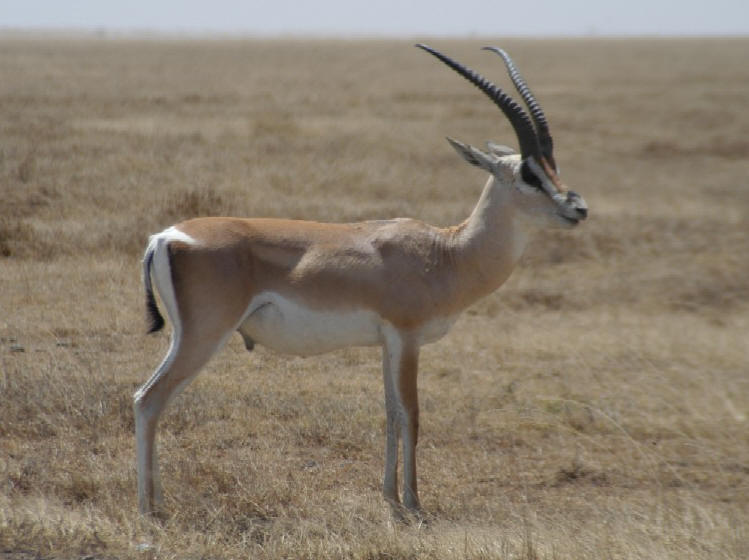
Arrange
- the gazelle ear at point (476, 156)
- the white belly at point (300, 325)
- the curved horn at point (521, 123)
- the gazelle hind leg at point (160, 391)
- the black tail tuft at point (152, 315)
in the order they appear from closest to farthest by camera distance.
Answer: the gazelle hind leg at point (160, 391) < the black tail tuft at point (152, 315) < the white belly at point (300, 325) < the curved horn at point (521, 123) < the gazelle ear at point (476, 156)

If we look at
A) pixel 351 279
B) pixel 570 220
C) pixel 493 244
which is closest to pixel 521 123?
pixel 570 220

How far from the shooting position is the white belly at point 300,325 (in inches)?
228

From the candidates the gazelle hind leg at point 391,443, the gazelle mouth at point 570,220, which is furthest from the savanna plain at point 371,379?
the gazelle mouth at point 570,220

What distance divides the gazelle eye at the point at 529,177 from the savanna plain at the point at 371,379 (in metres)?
1.38

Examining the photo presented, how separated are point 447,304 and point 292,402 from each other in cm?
197

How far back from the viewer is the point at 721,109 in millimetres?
26328

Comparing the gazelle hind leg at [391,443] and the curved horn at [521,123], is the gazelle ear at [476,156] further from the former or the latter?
the gazelle hind leg at [391,443]

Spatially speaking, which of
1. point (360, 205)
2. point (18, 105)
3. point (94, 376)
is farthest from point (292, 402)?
point (18, 105)

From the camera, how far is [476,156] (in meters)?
6.22

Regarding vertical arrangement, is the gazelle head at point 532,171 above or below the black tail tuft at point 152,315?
above

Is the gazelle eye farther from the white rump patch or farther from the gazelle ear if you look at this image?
the white rump patch

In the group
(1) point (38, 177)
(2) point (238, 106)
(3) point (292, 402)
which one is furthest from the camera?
(2) point (238, 106)

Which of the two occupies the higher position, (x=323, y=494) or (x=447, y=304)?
(x=447, y=304)

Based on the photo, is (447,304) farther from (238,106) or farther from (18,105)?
(238,106)
